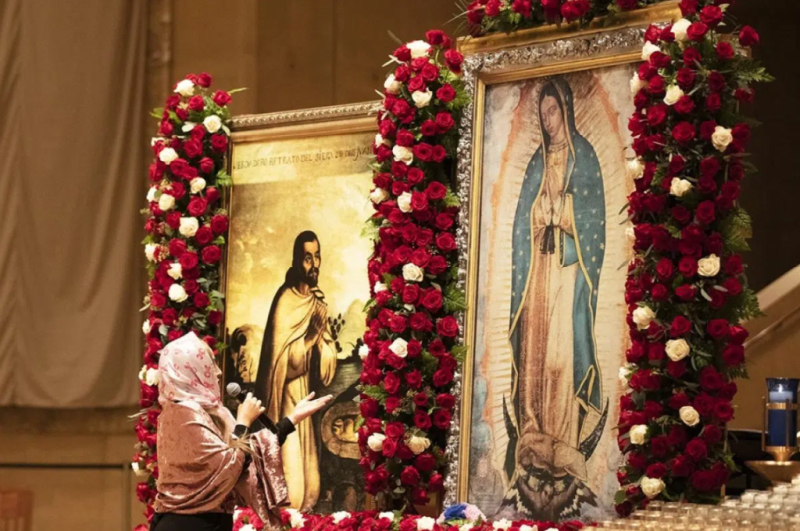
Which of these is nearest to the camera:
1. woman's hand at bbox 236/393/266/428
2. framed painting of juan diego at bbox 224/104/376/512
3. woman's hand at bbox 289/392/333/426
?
woman's hand at bbox 236/393/266/428

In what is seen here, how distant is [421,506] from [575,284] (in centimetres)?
146

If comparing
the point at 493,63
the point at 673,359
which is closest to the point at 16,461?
the point at 493,63

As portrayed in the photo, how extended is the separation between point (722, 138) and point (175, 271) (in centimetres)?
359

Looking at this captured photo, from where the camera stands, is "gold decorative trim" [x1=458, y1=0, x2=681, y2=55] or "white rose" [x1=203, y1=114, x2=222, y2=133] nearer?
"gold decorative trim" [x1=458, y1=0, x2=681, y2=55]

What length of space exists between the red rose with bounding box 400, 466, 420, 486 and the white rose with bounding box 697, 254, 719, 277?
→ 184 centimetres

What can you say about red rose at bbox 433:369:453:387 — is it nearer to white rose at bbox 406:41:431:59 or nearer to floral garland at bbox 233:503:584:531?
floral garland at bbox 233:503:584:531

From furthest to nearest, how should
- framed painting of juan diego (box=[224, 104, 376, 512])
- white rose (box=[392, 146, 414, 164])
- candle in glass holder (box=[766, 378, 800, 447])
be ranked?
framed painting of juan diego (box=[224, 104, 376, 512]), white rose (box=[392, 146, 414, 164]), candle in glass holder (box=[766, 378, 800, 447])

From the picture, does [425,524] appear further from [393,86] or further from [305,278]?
[393,86]

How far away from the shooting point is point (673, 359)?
591 cm

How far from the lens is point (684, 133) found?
234 inches

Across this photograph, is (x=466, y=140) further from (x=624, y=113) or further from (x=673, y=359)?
(x=673, y=359)

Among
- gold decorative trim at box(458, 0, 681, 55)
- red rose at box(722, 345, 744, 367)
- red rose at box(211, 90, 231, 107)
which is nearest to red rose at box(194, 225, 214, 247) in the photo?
red rose at box(211, 90, 231, 107)

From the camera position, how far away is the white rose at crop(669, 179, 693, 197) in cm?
592

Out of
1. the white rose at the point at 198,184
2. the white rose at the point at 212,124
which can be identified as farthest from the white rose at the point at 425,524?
the white rose at the point at 212,124
